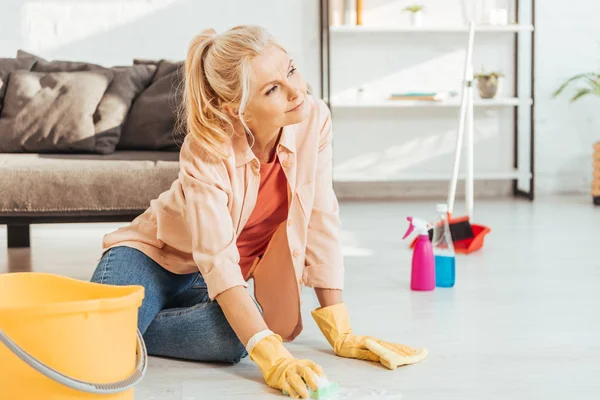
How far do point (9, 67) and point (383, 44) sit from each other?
2437 mm

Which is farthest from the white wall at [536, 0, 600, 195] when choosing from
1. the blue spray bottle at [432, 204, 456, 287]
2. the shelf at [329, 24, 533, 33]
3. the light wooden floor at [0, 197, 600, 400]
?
the blue spray bottle at [432, 204, 456, 287]

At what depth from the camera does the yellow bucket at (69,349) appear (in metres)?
1.35

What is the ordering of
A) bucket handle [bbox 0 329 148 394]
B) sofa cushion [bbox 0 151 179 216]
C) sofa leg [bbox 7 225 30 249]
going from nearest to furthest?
bucket handle [bbox 0 329 148 394]
sofa cushion [bbox 0 151 179 216]
sofa leg [bbox 7 225 30 249]

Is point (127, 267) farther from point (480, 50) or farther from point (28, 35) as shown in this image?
point (480, 50)

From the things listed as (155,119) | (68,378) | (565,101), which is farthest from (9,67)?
(565,101)

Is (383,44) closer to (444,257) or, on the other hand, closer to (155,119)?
(155,119)

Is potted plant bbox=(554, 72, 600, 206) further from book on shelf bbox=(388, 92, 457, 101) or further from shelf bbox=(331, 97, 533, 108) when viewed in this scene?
book on shelf bbox=(388, 92, 457, 101)

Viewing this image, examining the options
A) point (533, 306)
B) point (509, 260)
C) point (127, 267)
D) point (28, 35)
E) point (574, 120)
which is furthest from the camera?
point (574, 120)

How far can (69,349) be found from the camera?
4.55 feet

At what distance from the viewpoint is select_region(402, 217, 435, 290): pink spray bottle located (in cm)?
280

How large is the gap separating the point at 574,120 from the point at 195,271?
3.91m

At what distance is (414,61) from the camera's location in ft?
17.6

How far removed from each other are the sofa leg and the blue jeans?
5.84 feet

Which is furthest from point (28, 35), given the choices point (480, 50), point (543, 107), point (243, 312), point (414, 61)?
point (243, 312)
